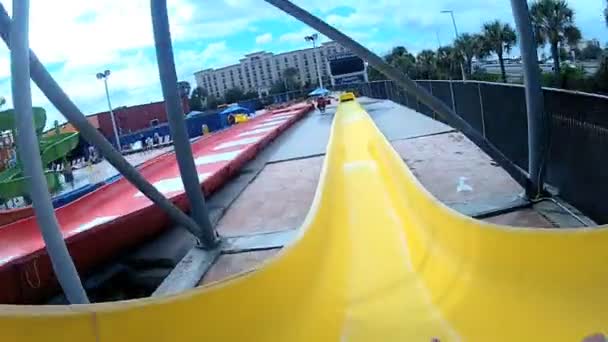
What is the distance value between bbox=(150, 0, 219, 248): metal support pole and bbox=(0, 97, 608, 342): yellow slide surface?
0.94m

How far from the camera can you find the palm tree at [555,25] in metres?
34.1

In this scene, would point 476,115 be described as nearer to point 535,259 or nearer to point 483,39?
point 535,259

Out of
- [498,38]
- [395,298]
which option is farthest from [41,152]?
[498,38]

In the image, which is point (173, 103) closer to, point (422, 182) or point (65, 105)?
point (65, 105)

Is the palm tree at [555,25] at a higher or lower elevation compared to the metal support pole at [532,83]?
higher

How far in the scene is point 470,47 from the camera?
147 feet

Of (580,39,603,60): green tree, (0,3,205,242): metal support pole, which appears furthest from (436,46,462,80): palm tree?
(0,3,205,242): metal support pole

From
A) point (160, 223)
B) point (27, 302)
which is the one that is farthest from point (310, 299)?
point (160, 223)

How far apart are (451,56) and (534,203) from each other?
43.4 metres

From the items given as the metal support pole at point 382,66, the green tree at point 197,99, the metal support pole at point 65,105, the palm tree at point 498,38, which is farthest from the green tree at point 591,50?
the metal support pole at point 65,105

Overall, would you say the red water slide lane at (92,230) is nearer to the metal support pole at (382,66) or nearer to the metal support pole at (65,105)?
the metal support pole at (65,105)

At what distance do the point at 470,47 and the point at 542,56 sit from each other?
740 centimetres

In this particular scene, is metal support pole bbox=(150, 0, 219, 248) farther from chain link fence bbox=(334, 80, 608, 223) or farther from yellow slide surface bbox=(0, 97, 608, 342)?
chain link fence bbox=(334, 80, 608, 223)

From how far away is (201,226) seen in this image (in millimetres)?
4379
